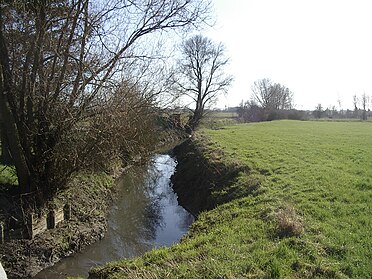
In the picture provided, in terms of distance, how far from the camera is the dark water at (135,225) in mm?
7264

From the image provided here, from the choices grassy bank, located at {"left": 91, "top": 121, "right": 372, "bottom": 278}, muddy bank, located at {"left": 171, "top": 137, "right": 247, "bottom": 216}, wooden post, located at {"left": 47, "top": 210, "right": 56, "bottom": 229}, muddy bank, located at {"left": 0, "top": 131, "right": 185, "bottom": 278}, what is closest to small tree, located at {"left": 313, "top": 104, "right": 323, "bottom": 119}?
muddy bank, located at {"left": 171, "top": 137, "right": 247, "bottom": 216}

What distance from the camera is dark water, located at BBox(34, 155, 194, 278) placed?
726 centimetres

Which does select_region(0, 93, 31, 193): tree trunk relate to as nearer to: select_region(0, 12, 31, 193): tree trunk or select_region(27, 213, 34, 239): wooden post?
select_region(0, 12, 31, 193): tree trunk

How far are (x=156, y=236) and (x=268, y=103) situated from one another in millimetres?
65641

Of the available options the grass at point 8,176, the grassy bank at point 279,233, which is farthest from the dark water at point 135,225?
the grass at point 8,176

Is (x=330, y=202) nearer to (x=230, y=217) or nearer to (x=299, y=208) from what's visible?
(x=299, y=208)

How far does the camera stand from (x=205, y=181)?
12539 mm

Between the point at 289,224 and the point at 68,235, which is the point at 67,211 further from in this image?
the point at 289,224

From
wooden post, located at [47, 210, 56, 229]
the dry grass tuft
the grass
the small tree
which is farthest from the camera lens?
the small tree

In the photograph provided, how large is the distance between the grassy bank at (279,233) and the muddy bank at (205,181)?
0.16 meters

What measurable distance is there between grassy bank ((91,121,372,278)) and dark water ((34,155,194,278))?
1.34 meters

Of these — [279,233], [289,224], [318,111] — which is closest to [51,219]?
[279,233]

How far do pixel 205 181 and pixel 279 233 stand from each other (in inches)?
264

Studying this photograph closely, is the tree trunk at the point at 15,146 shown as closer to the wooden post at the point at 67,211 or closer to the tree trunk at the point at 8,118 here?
the tree trunk at the point at 8,118
